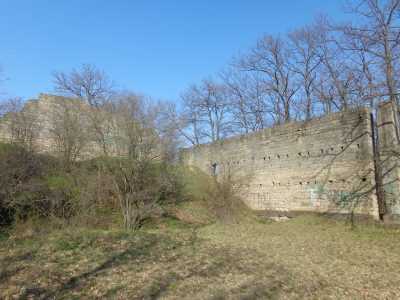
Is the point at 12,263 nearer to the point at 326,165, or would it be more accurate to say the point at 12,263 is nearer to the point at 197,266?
the point at 197,266

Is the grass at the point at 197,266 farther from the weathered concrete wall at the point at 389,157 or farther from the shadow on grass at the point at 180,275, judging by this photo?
the weathered concrete wall at the point at 389,157

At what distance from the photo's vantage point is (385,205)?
34.1ft

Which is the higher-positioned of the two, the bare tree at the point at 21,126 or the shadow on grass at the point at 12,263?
the bare tree at the point at 21,126

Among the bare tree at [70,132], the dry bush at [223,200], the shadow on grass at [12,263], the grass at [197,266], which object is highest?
the bare tree at [70,132]

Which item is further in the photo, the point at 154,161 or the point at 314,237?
the point at 154,161

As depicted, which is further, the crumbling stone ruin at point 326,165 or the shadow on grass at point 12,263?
the crumbling stone ruin at point 326,165

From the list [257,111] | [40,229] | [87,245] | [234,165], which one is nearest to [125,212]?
[40,229]

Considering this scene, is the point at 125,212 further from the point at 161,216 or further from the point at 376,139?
the point at 376,139

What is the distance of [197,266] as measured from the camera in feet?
20.1

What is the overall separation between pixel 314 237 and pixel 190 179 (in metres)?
8.99

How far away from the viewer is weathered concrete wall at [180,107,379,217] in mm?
10969

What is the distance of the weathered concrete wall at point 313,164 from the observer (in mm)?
10969

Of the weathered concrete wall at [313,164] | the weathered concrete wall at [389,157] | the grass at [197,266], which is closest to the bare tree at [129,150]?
the grass at [197,266]

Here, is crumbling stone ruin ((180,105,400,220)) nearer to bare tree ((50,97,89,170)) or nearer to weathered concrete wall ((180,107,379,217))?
weathered concrete wall ((180,107,379,217))
